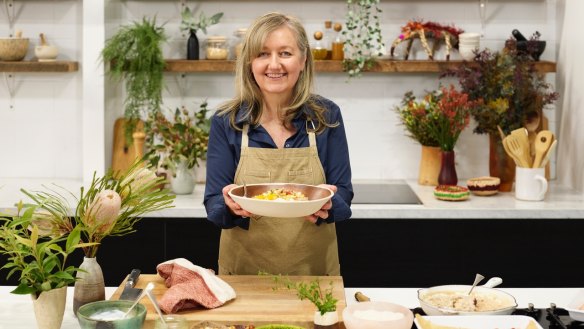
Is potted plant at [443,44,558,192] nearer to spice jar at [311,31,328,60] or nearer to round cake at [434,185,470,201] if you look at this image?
round cake at [434,185,470,201]

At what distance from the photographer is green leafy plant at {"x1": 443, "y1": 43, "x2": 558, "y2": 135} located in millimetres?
4285

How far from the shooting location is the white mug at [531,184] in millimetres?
4145

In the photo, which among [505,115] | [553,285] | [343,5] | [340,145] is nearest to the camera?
[340,145]

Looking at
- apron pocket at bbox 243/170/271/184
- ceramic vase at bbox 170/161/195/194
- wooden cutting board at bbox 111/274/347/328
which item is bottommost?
wooden cutting board at bbox 111/274/347/328

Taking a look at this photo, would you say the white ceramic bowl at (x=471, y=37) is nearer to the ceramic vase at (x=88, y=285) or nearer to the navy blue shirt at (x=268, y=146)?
the navy blue shirt at (x=268, y=146)

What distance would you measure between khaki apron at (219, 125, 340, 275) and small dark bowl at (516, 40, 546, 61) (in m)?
2.01

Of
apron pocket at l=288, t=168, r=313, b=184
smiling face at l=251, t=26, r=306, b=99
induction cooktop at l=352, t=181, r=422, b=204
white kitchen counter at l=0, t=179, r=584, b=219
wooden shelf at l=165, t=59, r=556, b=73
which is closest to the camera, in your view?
smiling face at l=251, t=26, r=306, b=99

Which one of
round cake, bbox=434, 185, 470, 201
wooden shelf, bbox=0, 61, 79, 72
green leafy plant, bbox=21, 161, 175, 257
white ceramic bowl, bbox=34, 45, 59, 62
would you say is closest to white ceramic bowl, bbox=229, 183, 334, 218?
green leafy plant, bbox=21, 161, 175, 257

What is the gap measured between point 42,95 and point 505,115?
2.57m

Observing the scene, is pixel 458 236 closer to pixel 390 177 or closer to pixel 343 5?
pixel 390 177

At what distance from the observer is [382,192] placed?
4.73m

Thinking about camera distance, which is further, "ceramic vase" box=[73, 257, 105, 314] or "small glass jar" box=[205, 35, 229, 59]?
"small glass jar" box=[205, 35, 229, 59]

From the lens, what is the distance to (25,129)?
4.86m

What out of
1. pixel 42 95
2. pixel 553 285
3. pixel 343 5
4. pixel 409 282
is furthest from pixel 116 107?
pixel 553 285
